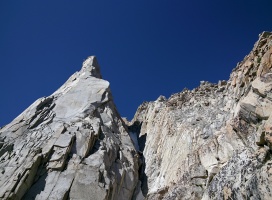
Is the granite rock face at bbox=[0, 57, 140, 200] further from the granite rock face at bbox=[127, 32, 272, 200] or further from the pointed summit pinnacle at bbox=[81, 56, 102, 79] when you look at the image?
the pointed summit pinnacle at bbox=[81, 56, 102, 79]

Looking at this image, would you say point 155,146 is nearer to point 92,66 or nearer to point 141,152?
point 141,152

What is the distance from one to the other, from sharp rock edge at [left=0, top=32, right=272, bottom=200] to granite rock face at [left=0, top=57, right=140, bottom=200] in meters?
0.14

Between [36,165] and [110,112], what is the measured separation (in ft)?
82.4

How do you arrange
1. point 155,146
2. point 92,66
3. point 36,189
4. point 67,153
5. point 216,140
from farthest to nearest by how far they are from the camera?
point 92,66 < point 155,146 < point 67,153 < point 36,189 < point 216,140

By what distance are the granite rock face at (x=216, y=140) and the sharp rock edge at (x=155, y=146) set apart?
0.28ft

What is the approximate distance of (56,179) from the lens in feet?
125

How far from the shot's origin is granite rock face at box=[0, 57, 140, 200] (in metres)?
36.6

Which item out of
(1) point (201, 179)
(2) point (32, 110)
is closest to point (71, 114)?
(2) point (32, 110)

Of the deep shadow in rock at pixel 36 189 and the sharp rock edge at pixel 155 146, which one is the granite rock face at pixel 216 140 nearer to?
the sharp rock edge at pixel 155 146

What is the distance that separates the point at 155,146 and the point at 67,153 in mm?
22570

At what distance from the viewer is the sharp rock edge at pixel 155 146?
20.4m

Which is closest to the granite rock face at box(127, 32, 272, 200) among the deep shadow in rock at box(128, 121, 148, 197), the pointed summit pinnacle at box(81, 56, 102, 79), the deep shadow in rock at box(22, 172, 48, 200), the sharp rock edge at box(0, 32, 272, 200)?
the sharp rock edge at box(0, 32, 272, 200)

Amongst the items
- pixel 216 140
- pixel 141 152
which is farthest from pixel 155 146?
pixel 216 140

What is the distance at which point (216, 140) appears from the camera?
1135 inches
